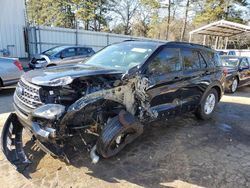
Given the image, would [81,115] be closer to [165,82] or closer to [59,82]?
[59,82]

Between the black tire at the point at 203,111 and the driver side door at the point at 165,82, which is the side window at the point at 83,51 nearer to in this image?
the black tire at the point at 203,111

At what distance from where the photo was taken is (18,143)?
146 inches

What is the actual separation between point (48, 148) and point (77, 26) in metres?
32.5

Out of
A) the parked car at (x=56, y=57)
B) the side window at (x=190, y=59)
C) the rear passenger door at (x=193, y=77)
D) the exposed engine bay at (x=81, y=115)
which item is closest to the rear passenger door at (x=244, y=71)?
the rear passenger door at (x=193, y=77)

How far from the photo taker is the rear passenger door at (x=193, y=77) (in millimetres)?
5023

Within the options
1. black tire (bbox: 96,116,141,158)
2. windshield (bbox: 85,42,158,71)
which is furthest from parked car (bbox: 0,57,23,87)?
black tire (bbox: 96,116,141,158)

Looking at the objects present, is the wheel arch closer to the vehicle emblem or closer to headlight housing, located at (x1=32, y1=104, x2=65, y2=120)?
headlight housing, located at (x1=32, y1=104, x2=65, y2=120)

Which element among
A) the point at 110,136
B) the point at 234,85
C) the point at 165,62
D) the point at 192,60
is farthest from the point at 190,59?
the point at 234,85

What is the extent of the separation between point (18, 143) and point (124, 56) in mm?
2286

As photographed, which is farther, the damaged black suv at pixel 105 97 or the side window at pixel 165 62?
the side window at pixel 165 62

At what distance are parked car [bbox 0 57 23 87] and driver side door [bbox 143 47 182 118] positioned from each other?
540cm

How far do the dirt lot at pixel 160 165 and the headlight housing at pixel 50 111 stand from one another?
0.85 m

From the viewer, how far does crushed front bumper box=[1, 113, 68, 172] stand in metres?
3.12

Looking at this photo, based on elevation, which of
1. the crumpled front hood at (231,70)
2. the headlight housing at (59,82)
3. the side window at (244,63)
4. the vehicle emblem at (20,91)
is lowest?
the crumpled front hood at (231,70)
